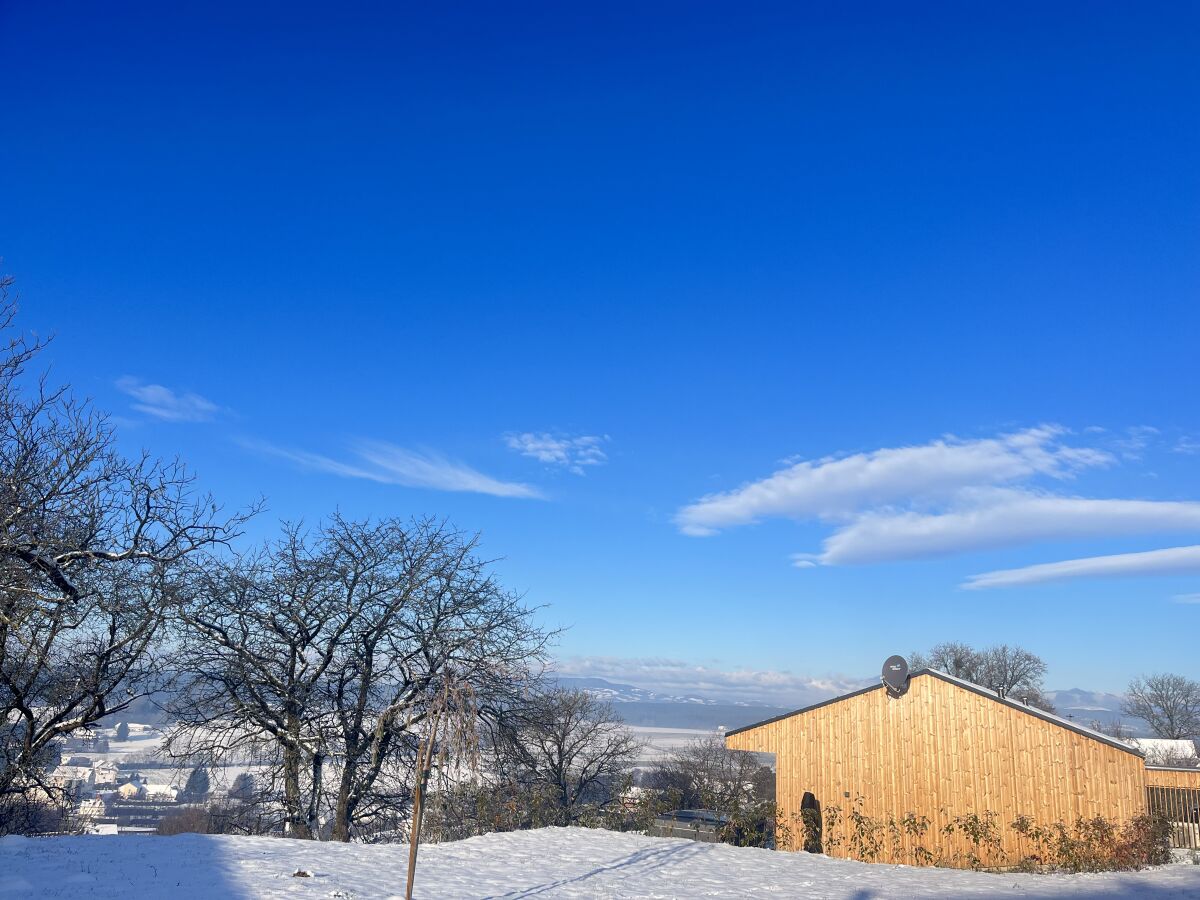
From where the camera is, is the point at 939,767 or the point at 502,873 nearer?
the point at 502,873

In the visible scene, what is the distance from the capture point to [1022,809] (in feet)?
57.6

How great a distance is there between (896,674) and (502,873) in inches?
471

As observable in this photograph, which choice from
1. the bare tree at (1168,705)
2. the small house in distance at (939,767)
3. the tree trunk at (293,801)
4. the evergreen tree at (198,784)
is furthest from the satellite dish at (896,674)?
the bare tree at (1168,705)

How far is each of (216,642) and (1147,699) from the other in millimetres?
81547

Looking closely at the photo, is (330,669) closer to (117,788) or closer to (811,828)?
(811,828)

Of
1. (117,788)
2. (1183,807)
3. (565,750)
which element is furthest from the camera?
(117,788)

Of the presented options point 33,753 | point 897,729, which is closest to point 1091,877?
point 897,729

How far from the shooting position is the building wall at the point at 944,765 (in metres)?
17.1

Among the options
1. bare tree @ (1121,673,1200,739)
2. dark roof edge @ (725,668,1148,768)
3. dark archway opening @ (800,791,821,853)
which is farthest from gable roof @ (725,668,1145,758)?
bare tree @ (1121,673,1200,739)

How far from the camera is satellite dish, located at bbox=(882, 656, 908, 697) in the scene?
19156 millimetres

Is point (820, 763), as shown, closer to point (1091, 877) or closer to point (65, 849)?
point (1091, 877)

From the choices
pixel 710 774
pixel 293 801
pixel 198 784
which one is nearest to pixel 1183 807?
pixel 293 801

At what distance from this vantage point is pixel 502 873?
35.0ft

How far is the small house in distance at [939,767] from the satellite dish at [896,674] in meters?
0.07
